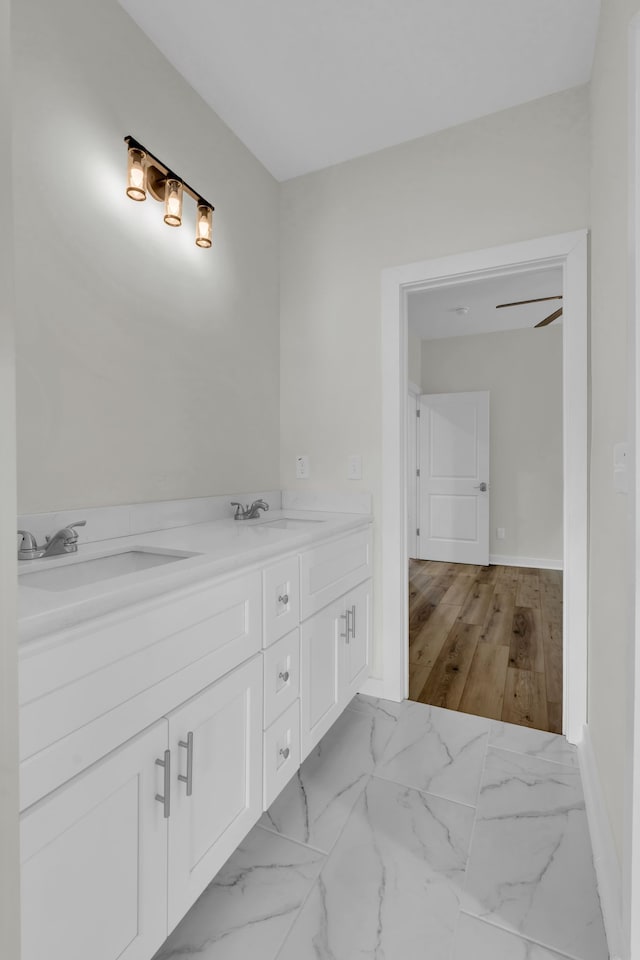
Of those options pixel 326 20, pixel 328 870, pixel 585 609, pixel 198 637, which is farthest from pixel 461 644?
pixel 326 20

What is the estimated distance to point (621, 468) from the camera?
1.15 metres

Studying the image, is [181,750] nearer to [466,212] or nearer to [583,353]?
[583,353]

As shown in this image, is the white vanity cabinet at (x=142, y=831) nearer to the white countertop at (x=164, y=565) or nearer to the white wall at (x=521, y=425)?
the white countertop at (x=164, y=565)

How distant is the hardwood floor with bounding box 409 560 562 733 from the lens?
7.25 feet

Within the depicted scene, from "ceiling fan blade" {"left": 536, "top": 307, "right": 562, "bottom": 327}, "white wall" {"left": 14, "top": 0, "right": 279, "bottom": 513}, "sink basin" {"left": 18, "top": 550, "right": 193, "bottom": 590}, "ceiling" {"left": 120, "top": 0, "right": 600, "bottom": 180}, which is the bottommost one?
"sink basin" {"left": 18, "top": 550, "right": 193, "bottom": 590}

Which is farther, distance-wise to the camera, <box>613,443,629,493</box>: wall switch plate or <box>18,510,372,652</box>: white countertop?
<box>613,443,629,493</box>: wall switch plate

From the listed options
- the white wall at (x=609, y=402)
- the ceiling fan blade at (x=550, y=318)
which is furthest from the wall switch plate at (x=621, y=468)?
the ceiling fan blade at (x=550, y=318)

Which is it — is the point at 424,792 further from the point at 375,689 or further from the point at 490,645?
the point at 490,645

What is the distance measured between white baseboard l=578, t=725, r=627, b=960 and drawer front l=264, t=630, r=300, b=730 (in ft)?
2.97

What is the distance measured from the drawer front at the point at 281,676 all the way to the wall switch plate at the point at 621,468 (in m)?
0.99

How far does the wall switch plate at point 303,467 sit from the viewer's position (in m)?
2.43

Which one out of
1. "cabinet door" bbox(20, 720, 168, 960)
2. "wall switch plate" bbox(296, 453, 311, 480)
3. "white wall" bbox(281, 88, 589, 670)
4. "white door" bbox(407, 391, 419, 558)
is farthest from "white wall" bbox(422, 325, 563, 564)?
"cabinet door" bbox(20, 720, 168, 960)

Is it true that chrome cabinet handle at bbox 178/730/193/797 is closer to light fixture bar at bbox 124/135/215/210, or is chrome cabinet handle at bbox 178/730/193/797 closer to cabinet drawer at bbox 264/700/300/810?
cabinet drawer at bbox 264/700/300/810

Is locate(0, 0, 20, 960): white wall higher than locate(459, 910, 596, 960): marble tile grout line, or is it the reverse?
locate(0, 0, 20, 960): white wall
